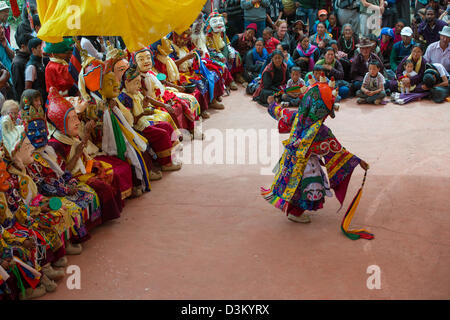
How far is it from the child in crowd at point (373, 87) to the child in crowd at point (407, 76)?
365 mm

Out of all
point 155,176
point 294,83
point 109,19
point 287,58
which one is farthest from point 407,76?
point 109,19

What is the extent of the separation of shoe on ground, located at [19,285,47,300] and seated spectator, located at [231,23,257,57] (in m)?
7.43

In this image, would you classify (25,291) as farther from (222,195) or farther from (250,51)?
(250,51)

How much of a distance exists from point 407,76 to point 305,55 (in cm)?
201

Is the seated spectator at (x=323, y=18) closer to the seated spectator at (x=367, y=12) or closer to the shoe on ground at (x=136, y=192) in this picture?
the seated spectator at (x=367, y=12)

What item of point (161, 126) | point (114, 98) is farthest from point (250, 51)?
point (114, 98)

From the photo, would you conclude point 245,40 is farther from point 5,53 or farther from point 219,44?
point 5,53

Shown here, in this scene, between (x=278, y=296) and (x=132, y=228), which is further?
(x=132, y=228)

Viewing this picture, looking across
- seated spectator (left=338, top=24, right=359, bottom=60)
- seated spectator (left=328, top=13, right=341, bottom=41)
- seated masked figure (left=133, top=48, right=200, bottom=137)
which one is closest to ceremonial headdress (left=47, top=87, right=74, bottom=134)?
seated masked figure (left=133, top=48, right=200, bottom=137)

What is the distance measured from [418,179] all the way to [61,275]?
12.9 feet

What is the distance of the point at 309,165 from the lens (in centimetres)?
468

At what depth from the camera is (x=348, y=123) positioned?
7.76 metres

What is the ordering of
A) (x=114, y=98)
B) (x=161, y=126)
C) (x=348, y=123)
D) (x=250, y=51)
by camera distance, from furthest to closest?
1. (x=250, y=51)
2. (x=348, y=123)
3. (x=161, y=126)
4. (x=114, y=98)

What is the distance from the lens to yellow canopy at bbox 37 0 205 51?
474 cm
